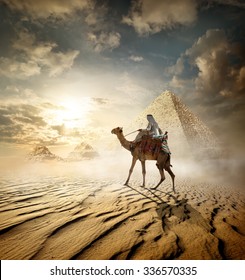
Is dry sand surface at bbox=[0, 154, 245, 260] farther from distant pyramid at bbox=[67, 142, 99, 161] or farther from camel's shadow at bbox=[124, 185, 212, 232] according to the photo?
distant pyramid at bbox=[67, 142, 99, 161]

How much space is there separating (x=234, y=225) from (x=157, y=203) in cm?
157

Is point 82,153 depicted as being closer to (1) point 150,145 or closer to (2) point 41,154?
(2) point 41,154

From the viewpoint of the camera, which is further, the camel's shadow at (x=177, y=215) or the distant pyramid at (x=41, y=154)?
the distant pyramid at (x=41, y=154)

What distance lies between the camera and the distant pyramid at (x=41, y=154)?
80.5 feet

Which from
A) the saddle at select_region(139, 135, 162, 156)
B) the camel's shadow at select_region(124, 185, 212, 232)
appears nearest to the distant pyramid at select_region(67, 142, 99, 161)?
the saddle at select_region(139, 135, 162, 156)

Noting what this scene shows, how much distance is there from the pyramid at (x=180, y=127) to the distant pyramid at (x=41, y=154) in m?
28.6

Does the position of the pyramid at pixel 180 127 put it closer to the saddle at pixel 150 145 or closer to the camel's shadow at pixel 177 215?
the saddle at pixel 150 145

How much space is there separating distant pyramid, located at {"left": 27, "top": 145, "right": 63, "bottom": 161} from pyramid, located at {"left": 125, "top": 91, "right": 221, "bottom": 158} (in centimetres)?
2864

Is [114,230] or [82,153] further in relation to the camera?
[82,153]

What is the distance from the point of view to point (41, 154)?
25391mm

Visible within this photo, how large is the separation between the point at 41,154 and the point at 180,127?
114 feet

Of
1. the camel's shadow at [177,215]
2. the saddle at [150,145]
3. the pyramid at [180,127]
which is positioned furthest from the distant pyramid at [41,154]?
the pyramid at [180,127]

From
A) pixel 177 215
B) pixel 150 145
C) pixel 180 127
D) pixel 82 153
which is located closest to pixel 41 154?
pixel 82 153
